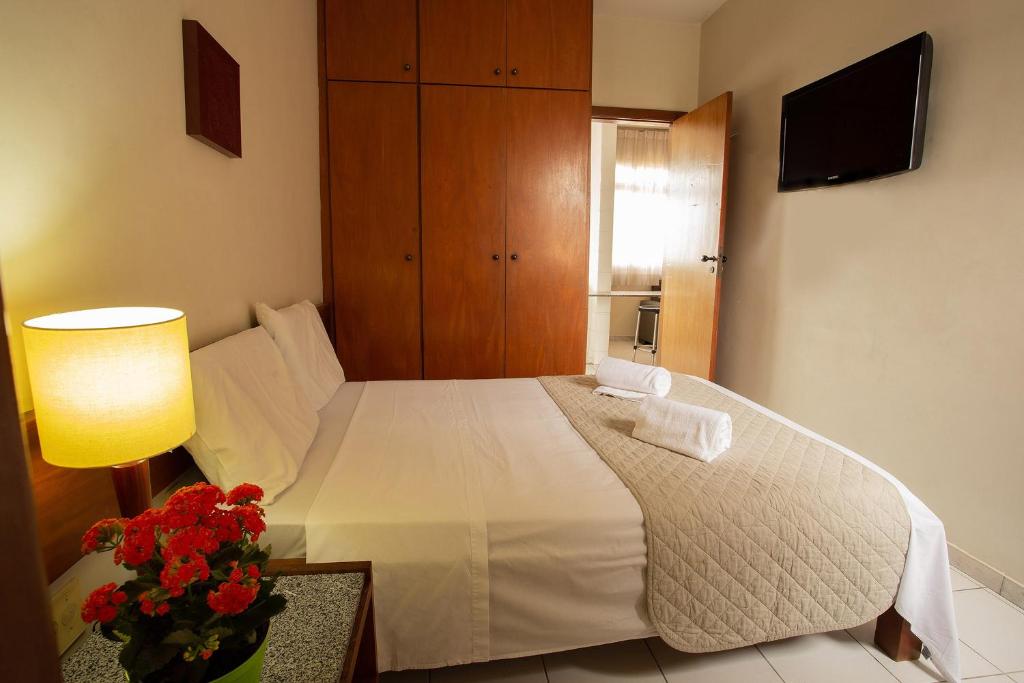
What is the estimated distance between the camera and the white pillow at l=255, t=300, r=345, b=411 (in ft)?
6.53

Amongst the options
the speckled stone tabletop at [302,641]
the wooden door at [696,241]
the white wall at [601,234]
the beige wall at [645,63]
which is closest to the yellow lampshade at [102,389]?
the speckled stone tabletop at [302,641]

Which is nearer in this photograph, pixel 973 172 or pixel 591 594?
pixel 591 594

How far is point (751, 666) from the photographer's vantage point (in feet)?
5.12

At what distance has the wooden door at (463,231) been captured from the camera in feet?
10.6

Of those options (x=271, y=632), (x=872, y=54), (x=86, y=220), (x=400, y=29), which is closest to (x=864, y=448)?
(x=872, y=54)

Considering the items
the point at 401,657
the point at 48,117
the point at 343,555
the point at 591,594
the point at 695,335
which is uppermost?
the point at 48,117

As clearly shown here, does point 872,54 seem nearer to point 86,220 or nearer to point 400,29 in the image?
point 400,29

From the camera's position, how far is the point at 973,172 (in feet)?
6.64

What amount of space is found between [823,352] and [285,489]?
8.45 ft

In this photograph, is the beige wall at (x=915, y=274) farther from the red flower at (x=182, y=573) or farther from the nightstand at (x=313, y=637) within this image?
the red flower at (x=182, y=573)

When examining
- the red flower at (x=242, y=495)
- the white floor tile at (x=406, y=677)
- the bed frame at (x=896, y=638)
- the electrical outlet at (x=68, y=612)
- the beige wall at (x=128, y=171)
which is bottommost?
the white floor tile at (x=406, y=677)

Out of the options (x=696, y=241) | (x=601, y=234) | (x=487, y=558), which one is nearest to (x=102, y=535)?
(x=487, y=558)

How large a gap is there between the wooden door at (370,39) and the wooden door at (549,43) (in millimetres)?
581

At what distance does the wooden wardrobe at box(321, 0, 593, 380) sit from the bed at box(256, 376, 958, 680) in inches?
73.1
